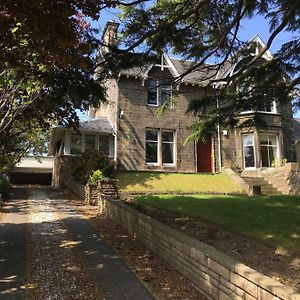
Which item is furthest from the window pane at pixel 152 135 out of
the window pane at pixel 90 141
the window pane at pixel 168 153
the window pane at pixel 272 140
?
the window pane at pixel 272 140

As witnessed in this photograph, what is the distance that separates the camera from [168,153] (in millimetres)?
25156

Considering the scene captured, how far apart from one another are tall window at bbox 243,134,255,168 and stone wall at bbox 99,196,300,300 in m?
17.2

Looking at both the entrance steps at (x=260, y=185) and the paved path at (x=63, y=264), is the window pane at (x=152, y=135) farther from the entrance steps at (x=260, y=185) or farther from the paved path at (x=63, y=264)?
the paved path at (x=63, y=264)

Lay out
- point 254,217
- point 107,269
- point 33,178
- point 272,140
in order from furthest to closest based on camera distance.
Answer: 1. point 33,178
2. point 272,140
3. point 254,217
4. point 107,269

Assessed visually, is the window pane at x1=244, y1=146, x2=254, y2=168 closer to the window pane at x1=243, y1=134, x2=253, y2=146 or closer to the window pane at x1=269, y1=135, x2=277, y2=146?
the window pane at x1=243, y1=134, x2=253, y2=146

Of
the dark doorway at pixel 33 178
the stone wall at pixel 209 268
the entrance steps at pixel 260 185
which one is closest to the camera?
the stone wall at pixel 209 268

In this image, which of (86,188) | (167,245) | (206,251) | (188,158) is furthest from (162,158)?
(206,251)

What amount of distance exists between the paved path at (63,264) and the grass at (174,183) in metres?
8.26

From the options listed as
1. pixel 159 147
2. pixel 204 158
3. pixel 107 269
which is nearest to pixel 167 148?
→ pixel 159 147

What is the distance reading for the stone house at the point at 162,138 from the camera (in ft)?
79.3

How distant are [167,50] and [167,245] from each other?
5109 mm

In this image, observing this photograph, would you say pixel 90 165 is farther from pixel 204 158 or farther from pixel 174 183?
pixel 204 158

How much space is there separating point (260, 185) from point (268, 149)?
175 inches

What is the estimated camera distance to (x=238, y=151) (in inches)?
1005
